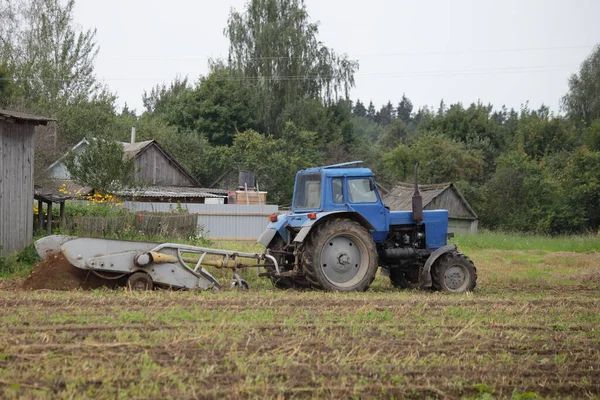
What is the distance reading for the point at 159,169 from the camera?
4366 cm

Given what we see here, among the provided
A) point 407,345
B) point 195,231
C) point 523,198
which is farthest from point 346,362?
point 523,198

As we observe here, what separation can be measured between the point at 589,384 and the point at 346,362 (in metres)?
2.22

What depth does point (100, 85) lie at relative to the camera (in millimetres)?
48406

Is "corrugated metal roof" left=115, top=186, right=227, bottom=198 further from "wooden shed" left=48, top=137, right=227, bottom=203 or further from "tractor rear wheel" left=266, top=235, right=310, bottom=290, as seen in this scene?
"tractor rear wheel" left=266, top=235, right=310, bottom=290

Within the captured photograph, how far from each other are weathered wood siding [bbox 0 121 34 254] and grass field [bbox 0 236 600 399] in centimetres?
488

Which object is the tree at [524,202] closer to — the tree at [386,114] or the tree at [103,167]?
the tree at [103,167]

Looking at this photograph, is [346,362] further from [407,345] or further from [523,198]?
[523,198]

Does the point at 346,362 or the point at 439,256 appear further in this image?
the point at 439,256

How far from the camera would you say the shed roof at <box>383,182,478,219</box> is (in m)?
34.7


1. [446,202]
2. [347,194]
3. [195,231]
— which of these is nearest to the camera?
[347,194]

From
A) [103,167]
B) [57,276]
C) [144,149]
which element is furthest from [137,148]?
[57,276]

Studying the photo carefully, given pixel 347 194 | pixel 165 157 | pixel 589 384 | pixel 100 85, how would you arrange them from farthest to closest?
1. pixel 100 85
2. pixel 165 157
3. pixel 347 194
4. pixel 589 384

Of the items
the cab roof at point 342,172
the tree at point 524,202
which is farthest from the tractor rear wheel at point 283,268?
the tree at point 524,202

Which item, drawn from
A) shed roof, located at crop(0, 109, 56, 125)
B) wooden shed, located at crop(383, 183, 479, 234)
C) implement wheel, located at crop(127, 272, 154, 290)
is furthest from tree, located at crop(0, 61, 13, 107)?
implement wheel, located at crop(127, 272, 154, 290)
